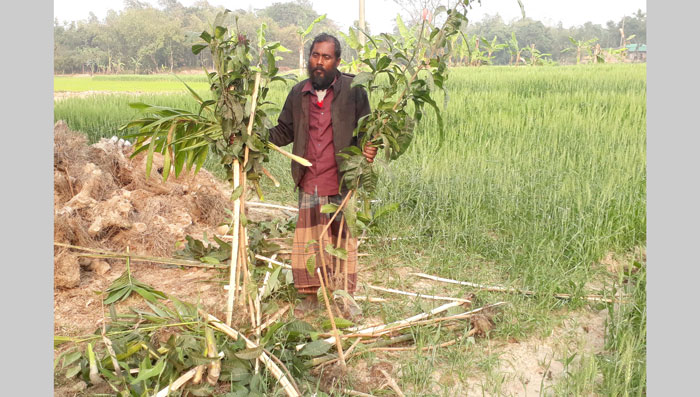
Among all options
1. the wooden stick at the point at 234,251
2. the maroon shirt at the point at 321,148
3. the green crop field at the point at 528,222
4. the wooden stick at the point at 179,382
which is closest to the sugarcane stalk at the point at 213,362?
the wooden stick at the point at 179,382

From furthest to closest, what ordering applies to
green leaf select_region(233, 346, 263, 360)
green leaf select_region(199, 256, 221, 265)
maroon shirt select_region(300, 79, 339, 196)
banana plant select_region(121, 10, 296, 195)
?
green leaf select_region(199, 256, 221, 265)
maroon shirt select_region(300, 79, 339, 196)
banana plant select_region(121, 10, 296, 195)
green leaf select_region(233, 346, 263, 360)

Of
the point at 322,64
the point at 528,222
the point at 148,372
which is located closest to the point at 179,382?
the point at 148,372

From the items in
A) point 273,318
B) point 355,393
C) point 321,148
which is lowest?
point 355,393

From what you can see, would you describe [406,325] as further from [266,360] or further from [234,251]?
[234,251]

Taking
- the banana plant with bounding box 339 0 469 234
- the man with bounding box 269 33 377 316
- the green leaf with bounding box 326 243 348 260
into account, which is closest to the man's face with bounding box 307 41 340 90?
the man with bounding box 269 33 377 316

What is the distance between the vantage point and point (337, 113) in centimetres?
260

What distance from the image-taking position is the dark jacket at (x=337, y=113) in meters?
2.60

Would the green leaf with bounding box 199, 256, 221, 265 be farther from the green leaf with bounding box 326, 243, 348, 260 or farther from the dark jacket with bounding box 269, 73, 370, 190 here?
the green leaf with bounding box 326, 243, 348, 260

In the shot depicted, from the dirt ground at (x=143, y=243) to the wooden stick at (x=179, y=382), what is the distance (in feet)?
1.26

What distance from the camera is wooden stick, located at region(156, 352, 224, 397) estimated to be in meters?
1.94

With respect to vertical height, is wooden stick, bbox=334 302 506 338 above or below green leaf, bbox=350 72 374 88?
below

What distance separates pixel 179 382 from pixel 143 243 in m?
1.76

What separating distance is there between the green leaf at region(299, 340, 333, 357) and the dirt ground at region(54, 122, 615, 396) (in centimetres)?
18

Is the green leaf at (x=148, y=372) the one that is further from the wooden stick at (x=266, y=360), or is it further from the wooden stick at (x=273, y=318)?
the wooden stick at (x=273, y=318)
